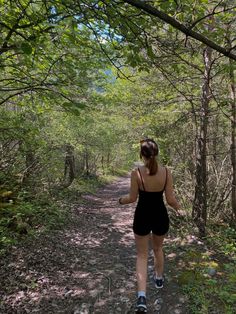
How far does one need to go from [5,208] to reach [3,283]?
2.61m

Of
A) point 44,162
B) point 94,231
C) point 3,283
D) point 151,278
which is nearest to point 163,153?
point 44,162

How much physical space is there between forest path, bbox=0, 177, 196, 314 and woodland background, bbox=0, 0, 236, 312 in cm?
56

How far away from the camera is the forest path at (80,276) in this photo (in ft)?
13.5

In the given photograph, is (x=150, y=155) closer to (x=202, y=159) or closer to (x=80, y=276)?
(x=80, y=276)

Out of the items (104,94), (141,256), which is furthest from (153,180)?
(104,94)

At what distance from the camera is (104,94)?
919cm

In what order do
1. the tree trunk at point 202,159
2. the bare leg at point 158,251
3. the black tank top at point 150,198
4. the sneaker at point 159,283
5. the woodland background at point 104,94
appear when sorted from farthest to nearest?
the tree trunk at point 202,159 < the sneaker at point 159,283 < the bare leg at point 158,251 < the black tank top at point 150,198 < the woodland background at point 104,94

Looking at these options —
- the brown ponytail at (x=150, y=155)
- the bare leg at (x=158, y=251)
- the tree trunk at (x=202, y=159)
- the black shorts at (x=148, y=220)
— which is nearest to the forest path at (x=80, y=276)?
the bare leg at (x=158, y=251)

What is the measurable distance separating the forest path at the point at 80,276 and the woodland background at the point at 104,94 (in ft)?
1.83

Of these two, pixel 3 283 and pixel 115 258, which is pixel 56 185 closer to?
pixel 115 258

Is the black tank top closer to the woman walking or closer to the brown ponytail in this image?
the woman walking

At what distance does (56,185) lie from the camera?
11.7 meters

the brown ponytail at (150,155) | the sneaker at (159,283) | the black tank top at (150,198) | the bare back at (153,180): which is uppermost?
the brown ponytail at (150,155)

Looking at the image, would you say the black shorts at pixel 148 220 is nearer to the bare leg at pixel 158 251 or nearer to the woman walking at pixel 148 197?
the woman walking at pixel 148 197
